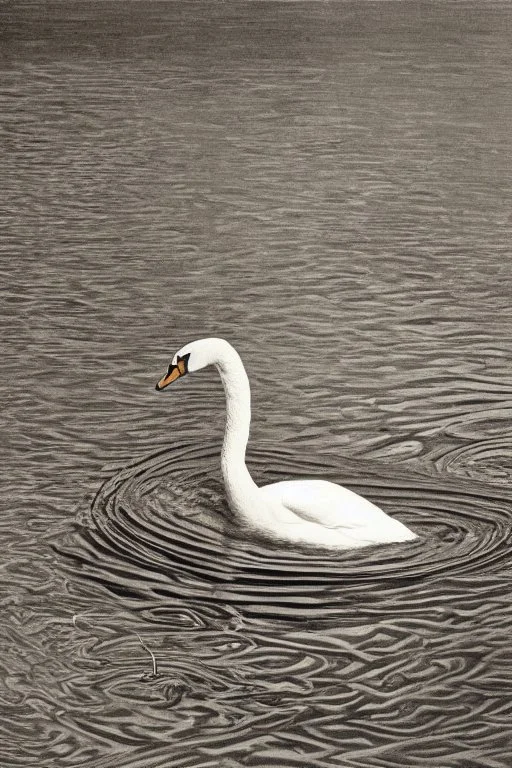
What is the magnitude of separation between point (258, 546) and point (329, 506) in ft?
1.63

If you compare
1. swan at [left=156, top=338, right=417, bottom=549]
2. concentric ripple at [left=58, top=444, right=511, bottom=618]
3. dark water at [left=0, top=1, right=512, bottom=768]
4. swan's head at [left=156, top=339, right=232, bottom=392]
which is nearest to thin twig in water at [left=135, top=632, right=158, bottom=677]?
dark water at [left=0, top=1, right=512, bottom=768]

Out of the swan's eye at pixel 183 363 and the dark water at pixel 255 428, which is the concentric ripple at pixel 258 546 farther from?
the swan's eye at pixel 183 363

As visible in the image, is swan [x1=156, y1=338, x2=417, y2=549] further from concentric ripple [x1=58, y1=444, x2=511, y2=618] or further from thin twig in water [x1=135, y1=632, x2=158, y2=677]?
thin twig in water [x1=135, y1=632, x2=158, y2=677]

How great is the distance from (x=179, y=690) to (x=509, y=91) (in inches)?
900

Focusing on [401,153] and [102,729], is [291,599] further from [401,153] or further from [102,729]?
[401,153]

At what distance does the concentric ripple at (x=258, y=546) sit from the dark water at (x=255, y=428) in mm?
21

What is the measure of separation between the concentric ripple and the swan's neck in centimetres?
29

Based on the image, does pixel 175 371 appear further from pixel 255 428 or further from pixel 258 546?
pixel 255 428

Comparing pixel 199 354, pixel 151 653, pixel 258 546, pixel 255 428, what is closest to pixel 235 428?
pixel 199 354

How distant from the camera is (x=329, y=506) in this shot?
368 inches

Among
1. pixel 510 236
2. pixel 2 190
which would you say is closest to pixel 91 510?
pixel 510 236

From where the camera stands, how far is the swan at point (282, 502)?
30.7ft

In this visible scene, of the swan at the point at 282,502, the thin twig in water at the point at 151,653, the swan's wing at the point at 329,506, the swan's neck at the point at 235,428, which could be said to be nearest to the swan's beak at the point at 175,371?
the swan at the point at 282,502

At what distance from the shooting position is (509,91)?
2908cm
